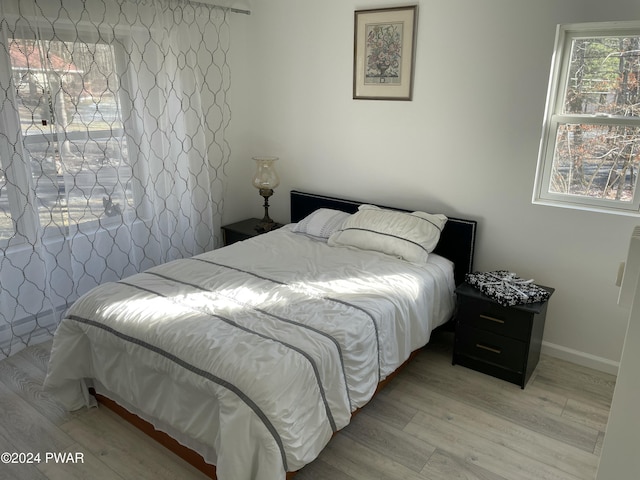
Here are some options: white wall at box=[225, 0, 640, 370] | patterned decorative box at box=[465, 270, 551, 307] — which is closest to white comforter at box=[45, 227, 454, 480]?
patterned decorative box at box=[465, 270, 551, 307]

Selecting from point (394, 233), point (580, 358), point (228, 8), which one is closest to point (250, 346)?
point (394, 233)

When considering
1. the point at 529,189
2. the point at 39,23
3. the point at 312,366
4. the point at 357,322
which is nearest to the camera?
the point at 312,366

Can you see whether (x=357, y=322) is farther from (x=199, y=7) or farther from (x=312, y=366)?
(x=199, y=7)

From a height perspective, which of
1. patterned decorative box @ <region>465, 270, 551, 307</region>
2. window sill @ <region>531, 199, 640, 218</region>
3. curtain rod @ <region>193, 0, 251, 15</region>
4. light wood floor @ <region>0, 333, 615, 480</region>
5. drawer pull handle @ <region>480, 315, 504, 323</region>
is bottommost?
light wood floor @ <region>0, 333, 615, 480</region>

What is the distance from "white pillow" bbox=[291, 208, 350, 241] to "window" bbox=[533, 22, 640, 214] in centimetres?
128

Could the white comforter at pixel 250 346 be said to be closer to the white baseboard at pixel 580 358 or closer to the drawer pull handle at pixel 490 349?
the drawer pull handle at pixel 490 349

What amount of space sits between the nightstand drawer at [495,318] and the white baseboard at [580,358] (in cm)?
55

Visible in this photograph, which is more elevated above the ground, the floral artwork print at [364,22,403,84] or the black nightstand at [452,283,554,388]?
the floral artwork print at [364,22,403,84]

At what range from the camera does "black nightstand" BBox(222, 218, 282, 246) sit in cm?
385

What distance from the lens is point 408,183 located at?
3.38m

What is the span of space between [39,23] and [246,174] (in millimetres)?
1870

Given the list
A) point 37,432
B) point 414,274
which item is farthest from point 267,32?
point 37,432

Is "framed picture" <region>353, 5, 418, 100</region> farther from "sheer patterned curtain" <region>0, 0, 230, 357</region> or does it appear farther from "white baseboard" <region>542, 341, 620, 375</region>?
"white baseboard" <region>542, 341, 620, 375</region>

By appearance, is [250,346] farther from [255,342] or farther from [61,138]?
[61,138]
